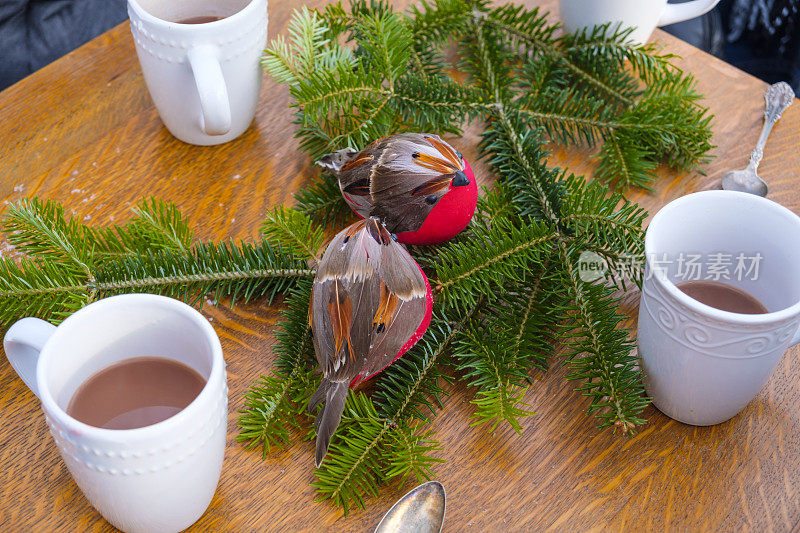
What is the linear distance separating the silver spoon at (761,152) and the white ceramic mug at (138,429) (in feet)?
1.71

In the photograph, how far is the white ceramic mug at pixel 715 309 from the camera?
0.47 m

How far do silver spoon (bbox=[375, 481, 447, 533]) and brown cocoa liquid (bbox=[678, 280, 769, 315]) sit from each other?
0.78 feet

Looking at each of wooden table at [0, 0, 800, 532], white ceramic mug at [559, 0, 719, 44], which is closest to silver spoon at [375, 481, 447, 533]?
wooden table at [0, 0, 800, 532]

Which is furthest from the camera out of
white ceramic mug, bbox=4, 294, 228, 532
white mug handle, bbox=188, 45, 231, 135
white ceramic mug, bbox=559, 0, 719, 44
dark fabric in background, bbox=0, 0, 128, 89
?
dark fabric in background, bbox=0, 0, 128, 89

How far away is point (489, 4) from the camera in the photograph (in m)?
0.90

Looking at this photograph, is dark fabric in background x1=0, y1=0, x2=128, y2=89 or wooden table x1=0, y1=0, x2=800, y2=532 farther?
dark fabric in background x1=0, y1=0, x2=128, y2=89

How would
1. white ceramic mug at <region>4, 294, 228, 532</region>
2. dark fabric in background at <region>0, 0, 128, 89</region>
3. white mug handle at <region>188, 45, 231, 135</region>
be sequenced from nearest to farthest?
white ceramic mug at <region>4, 294, 228, 532</region> → white mug handle at <region>188, 45, 231, 135</region> → dark fabric in background at <region>0, 0, 128, 89</region>

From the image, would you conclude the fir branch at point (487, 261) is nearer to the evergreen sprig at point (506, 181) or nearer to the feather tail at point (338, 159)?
the evergreen sprig at point (506, 181)

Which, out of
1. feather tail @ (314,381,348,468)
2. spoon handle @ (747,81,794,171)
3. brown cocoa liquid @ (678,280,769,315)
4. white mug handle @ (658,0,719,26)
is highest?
white mug handle @ (658,0,719,26)

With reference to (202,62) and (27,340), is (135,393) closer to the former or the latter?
(27,340)

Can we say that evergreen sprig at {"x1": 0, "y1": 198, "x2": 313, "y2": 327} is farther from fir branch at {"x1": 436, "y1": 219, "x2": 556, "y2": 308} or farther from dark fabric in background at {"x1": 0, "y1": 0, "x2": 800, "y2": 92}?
dark fabric in background at {"x1": 0, "y1": 0, "x2": 800, "y2": 92}

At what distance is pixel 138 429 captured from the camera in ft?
1.31

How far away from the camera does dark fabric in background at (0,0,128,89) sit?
1.17m

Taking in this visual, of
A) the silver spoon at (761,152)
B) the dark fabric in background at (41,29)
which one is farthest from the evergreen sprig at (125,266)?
the dark fabric in background at (41,29)
